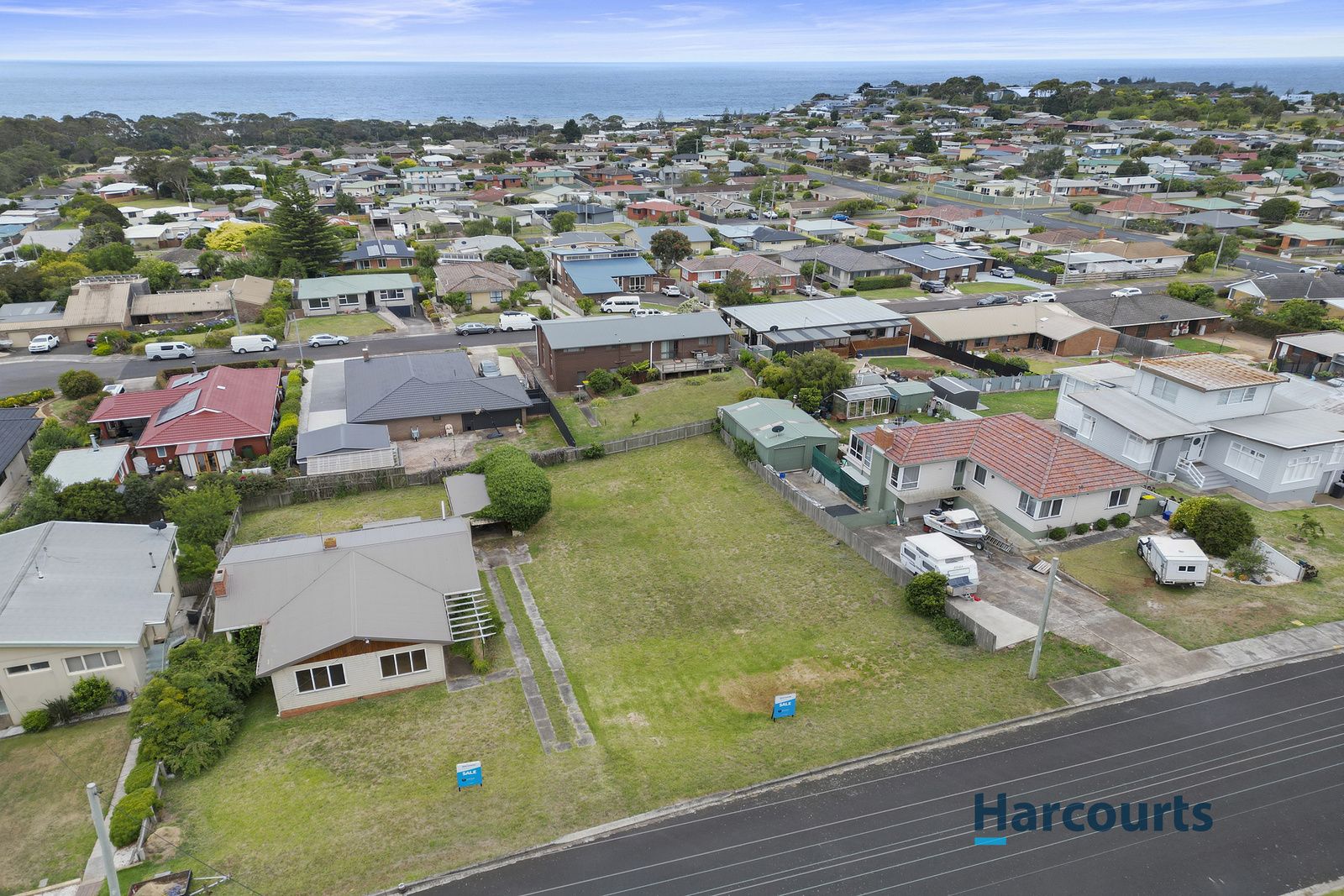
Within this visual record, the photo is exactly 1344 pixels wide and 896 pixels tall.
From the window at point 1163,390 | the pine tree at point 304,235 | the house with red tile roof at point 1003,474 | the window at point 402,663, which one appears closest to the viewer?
the window at point 402,663

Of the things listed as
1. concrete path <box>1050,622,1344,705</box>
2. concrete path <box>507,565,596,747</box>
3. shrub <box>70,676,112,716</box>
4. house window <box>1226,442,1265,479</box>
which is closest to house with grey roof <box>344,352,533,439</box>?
concrete path <box>507,565,596,747</box>

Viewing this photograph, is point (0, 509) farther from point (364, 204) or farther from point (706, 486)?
point (364, 204)

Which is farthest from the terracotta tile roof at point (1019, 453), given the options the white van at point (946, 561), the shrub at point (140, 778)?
the shrub at point (140, 778)

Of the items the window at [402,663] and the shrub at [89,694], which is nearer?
the shrub at [89,694]

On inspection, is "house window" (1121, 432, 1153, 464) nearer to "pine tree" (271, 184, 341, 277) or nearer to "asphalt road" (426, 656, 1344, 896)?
"asphalt road" (426, 656, 1344, 896)

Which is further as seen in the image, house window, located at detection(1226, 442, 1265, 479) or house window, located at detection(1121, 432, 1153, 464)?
house window, located at detection(1121, 432, 1153, 464)

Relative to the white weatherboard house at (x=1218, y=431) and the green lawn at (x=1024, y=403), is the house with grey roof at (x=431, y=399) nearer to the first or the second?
the green lawn at (x=1024, y=403)
